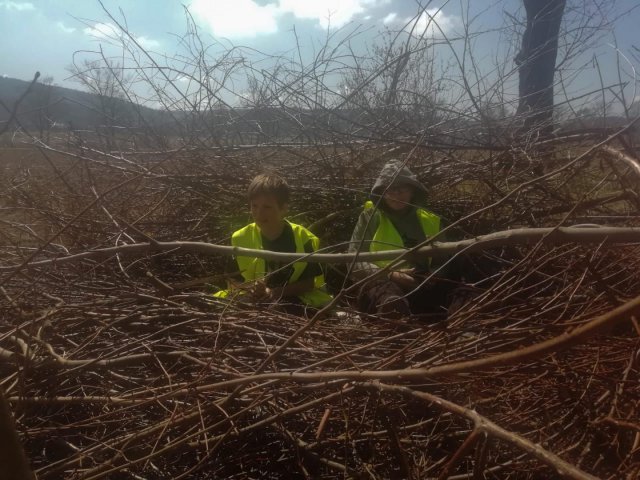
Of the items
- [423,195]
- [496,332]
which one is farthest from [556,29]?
[496,332]

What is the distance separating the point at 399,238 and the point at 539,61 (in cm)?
203

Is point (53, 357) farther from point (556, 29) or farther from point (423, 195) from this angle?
point (556, 29)

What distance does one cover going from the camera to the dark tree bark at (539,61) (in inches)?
142

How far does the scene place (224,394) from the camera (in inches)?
63.7

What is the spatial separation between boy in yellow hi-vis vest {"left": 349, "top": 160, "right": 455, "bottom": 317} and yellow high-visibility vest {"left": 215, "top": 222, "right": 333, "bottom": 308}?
Result: 0.20 metres

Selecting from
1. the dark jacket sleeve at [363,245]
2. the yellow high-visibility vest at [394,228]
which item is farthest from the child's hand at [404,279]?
the yellow high-visibility vest at [394,228]

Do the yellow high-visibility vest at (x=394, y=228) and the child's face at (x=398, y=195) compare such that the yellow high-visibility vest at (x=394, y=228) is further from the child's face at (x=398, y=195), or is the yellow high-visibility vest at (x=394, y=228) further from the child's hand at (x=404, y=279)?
the child's hand at (x=404, y=279)

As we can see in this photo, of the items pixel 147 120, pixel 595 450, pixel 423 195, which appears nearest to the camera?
pixel 595 450

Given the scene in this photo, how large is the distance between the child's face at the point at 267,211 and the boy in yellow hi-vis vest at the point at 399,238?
43cm

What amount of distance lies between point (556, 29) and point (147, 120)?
10.9 ft

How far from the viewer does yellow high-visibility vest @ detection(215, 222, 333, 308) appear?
2553mm

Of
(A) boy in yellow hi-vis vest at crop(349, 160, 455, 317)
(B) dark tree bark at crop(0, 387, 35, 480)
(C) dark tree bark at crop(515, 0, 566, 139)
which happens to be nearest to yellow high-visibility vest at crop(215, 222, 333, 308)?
(A) boy in yellow hi-vis vest at crop(349, 160, 455, 317)

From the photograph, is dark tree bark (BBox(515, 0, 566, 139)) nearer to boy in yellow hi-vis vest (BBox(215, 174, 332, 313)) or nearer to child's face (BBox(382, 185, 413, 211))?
child's face (BBox(382, 185, 413, 211))

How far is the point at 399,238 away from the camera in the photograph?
110 inches
